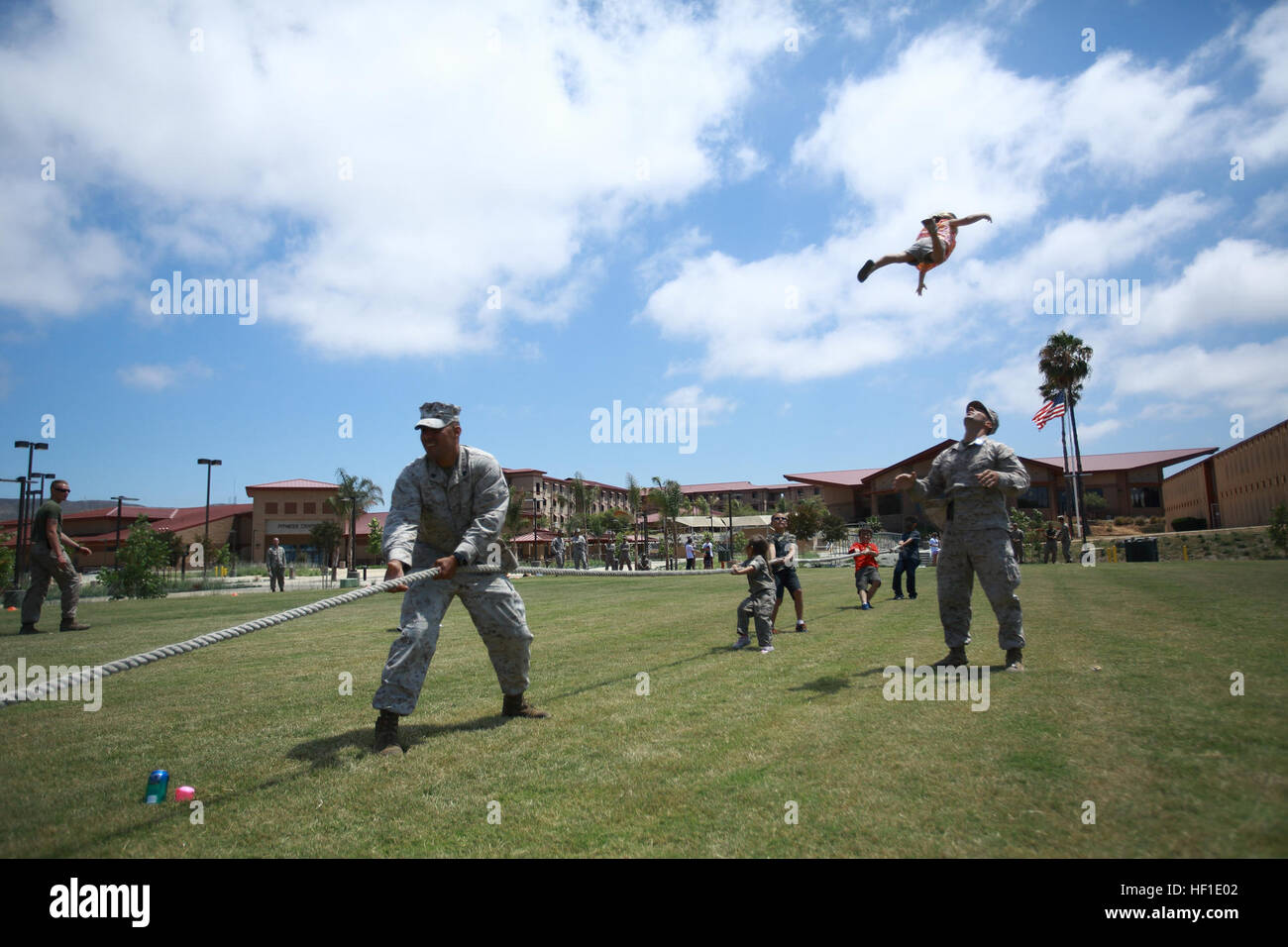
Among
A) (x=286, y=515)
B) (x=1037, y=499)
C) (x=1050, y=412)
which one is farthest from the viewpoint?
(x=286, y=515)

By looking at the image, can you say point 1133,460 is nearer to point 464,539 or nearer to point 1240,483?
point 1240,483

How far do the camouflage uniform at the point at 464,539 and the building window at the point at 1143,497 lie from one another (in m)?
76.6

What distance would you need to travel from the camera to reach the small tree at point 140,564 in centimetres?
2256

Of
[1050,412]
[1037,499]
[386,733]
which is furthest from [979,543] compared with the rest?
[1037,499]

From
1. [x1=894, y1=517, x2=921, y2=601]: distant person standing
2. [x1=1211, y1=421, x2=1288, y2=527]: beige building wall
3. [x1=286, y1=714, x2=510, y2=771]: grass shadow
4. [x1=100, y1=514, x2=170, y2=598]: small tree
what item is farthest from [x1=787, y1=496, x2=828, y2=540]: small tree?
[x1=286, y1=714, x2=510, y2=771]: grass shadow

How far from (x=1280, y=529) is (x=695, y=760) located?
35.7m

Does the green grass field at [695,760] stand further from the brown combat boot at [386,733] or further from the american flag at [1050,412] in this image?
the american flag at [1050,412]

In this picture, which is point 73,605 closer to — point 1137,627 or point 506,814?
point 506,814

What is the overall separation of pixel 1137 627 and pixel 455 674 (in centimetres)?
862

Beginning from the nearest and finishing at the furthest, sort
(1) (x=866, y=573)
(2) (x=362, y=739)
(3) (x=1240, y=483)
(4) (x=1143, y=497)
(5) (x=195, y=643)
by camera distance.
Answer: (5) (x=195, y=643)
(2) (x=362, y=739)
(1) (x=866, y=573)
(3) (x=1240, y=483)
(4) (x=1143, y=497)

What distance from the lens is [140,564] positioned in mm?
22641

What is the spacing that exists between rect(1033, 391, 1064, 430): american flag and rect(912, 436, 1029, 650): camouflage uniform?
2963 centimetres

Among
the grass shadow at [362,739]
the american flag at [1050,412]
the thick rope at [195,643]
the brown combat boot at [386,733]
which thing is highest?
the american flag at [1050,412]

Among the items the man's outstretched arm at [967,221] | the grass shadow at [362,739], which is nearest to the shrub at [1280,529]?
the man's outstretched arm at [967,221]
